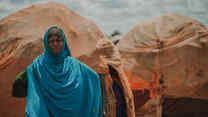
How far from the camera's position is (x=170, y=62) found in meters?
5.43

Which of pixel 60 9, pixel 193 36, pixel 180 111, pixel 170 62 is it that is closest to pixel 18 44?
pixel 60 9

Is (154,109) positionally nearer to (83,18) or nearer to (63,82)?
(83,18)

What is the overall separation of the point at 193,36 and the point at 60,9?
333 centimetres

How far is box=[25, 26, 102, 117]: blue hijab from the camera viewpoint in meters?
1.77

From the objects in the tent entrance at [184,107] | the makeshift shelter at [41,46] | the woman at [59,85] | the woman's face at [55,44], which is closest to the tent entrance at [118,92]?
the makeshift shelter at [41,46]

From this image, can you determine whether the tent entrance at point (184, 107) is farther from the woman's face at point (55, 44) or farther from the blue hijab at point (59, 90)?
the woman's face at point (55, 44)

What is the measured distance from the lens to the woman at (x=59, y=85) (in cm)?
179

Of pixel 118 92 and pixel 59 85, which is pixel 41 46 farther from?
pixel 118 92

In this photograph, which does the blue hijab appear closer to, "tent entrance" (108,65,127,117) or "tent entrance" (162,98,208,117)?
"tent entrance" (108,65,127,117)

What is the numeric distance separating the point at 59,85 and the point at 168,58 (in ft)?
13.5

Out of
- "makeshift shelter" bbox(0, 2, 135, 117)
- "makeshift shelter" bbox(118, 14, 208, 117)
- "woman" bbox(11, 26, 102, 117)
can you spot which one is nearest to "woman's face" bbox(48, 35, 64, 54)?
"woman" bbox(11, 26, 102, 117)

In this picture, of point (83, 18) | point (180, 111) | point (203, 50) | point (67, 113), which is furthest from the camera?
point (180, 111)

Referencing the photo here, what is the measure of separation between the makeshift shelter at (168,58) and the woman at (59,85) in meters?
3.71

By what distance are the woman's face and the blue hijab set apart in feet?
0.11
